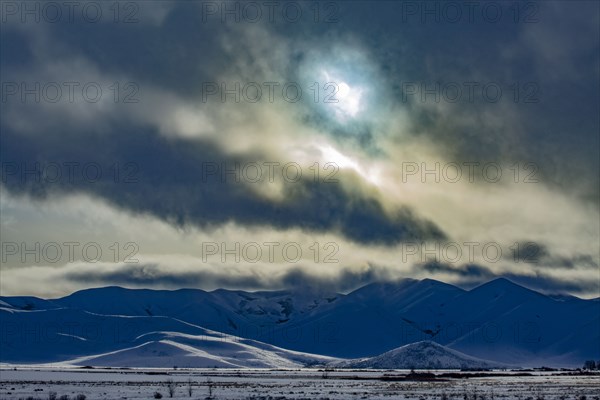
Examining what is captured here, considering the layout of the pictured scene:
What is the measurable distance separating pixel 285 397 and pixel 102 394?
1971 centimetres

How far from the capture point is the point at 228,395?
8606 cm

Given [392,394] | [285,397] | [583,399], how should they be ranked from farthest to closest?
[392,394] → [285,397] → [583,399]

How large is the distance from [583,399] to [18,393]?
55983 millimetres

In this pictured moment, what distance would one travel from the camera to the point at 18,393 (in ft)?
284

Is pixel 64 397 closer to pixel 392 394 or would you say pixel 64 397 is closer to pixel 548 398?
pixel 392 394

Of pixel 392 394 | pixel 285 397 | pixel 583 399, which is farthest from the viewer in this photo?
pixel 392 394

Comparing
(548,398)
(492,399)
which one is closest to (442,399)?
(492,399)

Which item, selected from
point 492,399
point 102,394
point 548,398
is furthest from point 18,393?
point 548,398

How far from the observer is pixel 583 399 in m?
76.9

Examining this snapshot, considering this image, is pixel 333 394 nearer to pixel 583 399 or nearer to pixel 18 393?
pixel 583 399

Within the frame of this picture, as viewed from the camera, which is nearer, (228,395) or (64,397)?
(64,397)

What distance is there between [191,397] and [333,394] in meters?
16.7

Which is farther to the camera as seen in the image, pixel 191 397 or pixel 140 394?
pixel 140 394

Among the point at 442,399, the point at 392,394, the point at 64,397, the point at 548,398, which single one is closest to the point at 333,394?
the point at 392,394
